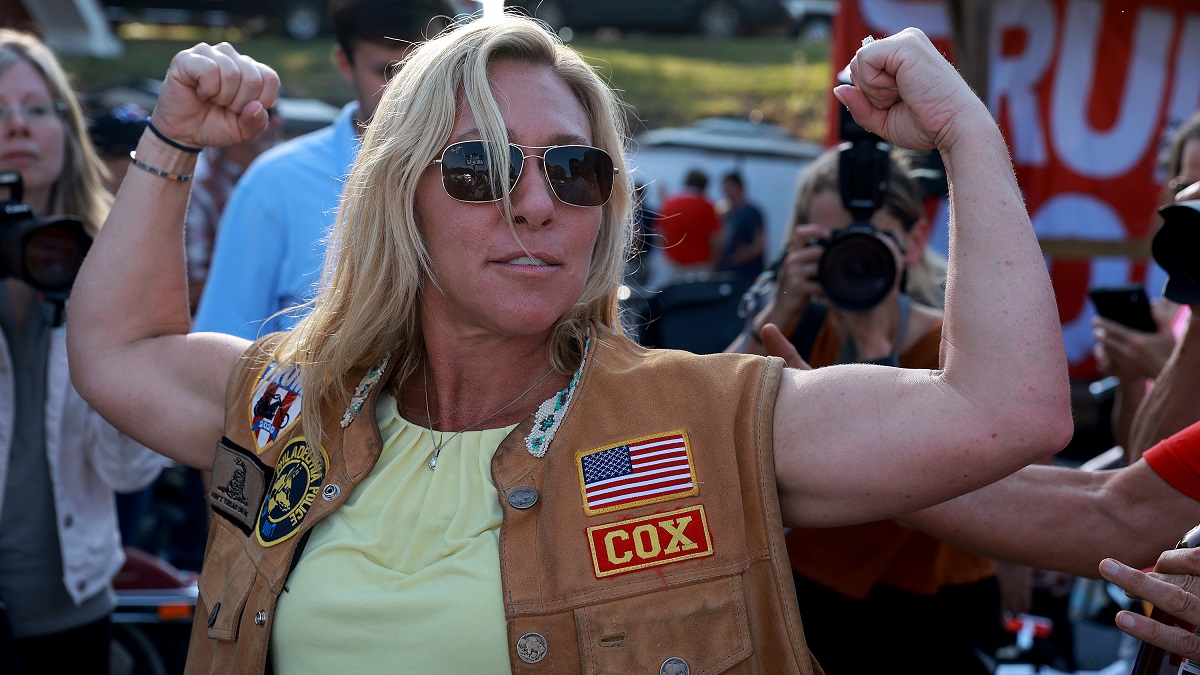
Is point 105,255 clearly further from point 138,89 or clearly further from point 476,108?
point 138,89

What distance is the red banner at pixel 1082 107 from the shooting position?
6688mm

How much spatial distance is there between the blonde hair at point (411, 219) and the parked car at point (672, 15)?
16.1 meters

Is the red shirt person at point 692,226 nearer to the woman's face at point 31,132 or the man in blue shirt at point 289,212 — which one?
the man in blue shirt at point 289,212

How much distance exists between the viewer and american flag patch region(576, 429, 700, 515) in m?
1.66

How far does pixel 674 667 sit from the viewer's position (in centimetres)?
160

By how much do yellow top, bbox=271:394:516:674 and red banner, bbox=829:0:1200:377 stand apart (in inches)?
216

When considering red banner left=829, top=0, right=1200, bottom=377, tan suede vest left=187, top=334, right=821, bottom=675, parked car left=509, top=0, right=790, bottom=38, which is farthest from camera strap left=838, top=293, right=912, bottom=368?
parked car left=509, top=0, right=790, bottom=38

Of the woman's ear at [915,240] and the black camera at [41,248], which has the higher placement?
the black camera at [41,248]

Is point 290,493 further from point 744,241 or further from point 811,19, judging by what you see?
point 811,19

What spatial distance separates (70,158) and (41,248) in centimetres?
72

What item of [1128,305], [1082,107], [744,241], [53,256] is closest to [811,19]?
[744,241]

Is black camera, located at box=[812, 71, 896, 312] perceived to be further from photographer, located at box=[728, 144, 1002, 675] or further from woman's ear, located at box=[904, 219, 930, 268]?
woman's ear, located at box=[904, 219, 930, 268]

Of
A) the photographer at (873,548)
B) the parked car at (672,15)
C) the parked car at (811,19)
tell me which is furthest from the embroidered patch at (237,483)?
the parked car at (811,19)

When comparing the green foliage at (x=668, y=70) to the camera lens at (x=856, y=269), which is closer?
the camera lens at (x=856, y=269)
